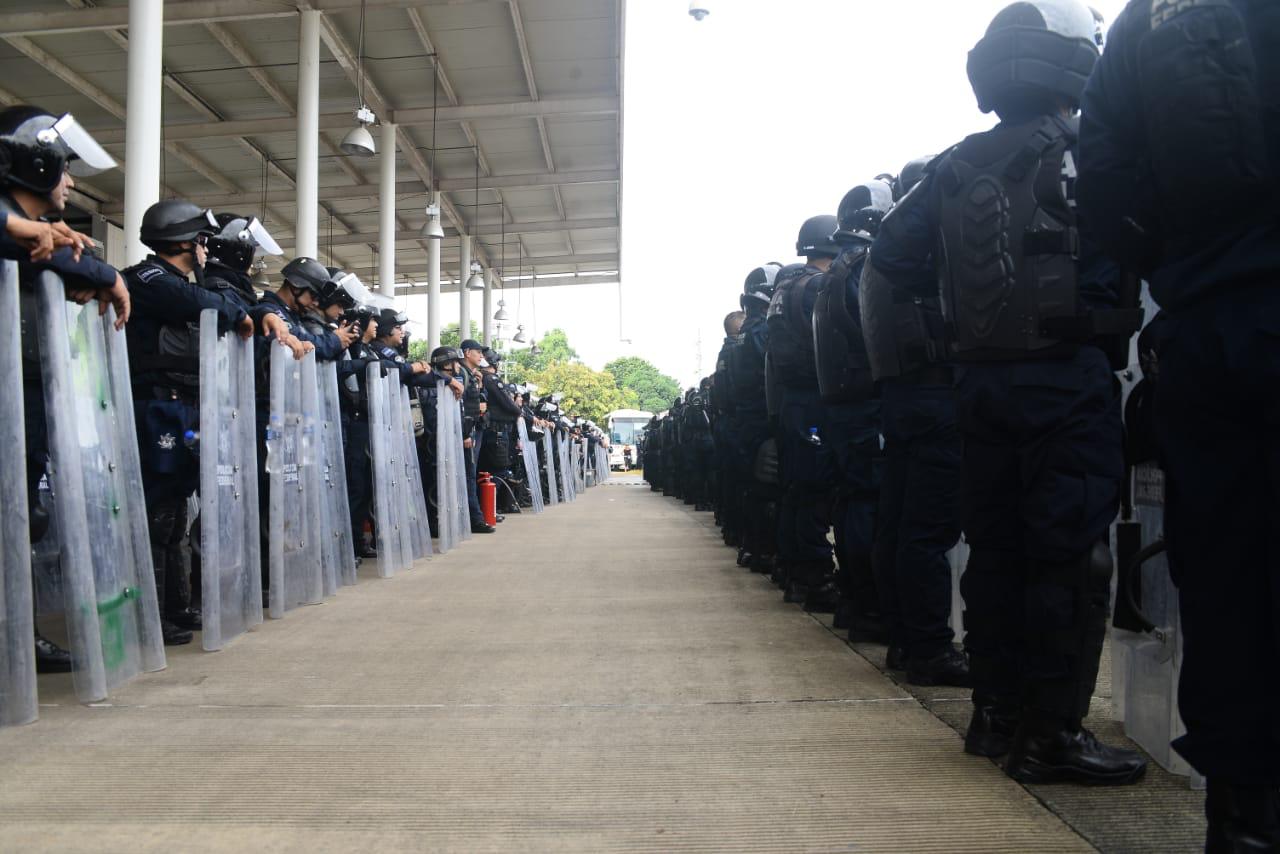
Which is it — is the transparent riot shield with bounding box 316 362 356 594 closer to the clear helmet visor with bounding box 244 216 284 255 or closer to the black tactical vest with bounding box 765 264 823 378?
the clear helmet visor with bounding box 244 216 284 255

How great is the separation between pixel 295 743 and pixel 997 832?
6.60ft

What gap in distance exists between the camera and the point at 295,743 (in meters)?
3.12

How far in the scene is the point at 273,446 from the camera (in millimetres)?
5453

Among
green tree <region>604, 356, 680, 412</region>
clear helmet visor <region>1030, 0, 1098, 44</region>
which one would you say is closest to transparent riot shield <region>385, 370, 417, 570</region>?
clear helmet visor <region>1030, 0, 1098, 44</region>

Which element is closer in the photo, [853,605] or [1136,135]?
[1136,135]

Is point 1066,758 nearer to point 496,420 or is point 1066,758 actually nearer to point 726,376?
point 726,376

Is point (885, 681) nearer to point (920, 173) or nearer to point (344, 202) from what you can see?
point (920, 173)

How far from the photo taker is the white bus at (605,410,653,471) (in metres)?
61.6

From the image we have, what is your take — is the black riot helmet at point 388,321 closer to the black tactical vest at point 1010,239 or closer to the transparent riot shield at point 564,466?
the black tactical vest at point 1010,239

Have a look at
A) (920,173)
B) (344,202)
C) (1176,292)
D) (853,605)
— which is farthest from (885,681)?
(344,202)

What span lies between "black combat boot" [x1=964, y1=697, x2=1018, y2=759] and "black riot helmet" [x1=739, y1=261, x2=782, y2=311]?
419 cm

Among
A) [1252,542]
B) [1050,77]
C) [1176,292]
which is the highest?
[1050,77]

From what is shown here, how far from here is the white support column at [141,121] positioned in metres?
9.30

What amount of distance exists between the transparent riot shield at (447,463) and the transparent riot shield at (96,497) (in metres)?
5.08
